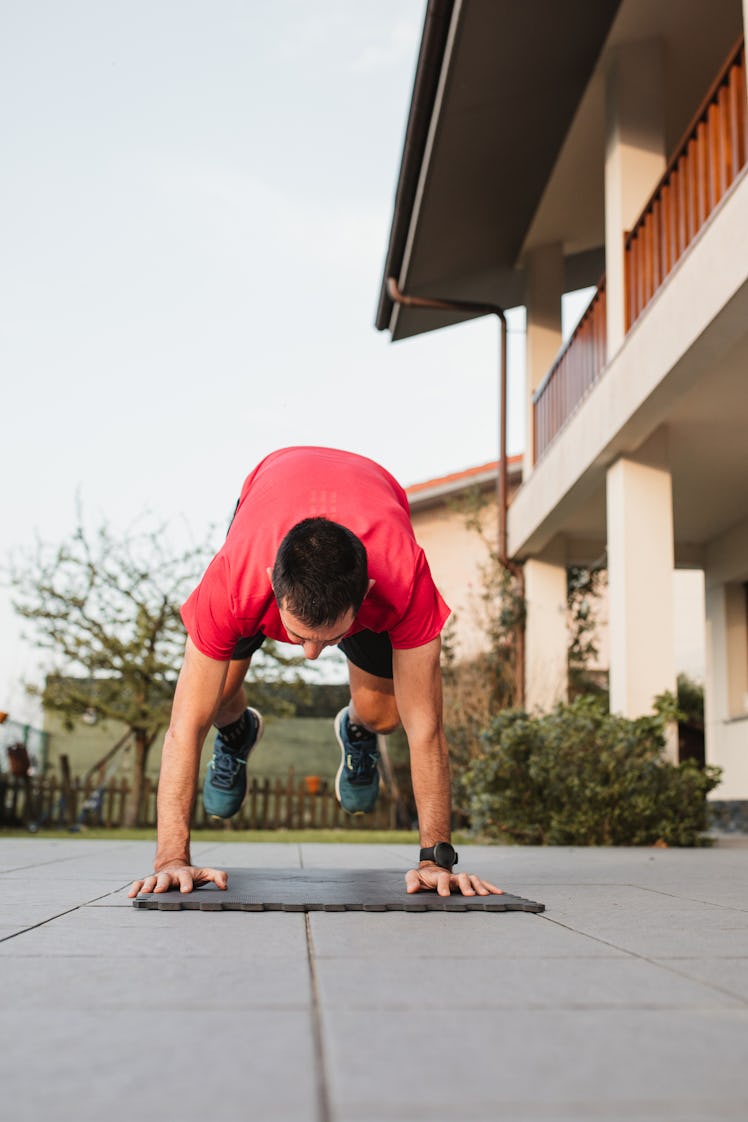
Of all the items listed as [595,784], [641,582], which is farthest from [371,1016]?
[641,582]

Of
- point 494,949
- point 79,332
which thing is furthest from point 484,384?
point 494,949

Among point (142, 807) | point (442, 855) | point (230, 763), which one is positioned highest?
point (230, 763)

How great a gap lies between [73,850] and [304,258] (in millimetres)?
14448

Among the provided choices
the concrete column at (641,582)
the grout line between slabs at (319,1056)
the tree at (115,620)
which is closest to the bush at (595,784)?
the concrete column at (641,582)

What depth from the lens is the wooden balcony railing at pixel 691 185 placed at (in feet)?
18.8

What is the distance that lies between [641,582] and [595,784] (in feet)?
4.98

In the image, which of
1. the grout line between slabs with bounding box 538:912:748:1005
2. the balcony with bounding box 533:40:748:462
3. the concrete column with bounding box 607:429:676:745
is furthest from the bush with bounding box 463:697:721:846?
the grout line between slabs with bounding box 538:912:748:1005

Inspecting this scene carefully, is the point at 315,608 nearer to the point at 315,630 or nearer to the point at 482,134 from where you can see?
the point at 315,630

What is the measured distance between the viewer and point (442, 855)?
2.92m

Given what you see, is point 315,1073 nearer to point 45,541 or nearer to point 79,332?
point 45,541

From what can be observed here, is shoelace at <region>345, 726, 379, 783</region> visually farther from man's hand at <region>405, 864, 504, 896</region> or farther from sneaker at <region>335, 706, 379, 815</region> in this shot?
man's hand at <region>405, 864, 504, 896</region>

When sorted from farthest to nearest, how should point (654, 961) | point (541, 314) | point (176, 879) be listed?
point (541, 314) → point (176, 879) → point (654, 961)

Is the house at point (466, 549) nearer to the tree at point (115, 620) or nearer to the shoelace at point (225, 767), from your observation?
the tree at point (115, 620)

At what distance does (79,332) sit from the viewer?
16922 mm
